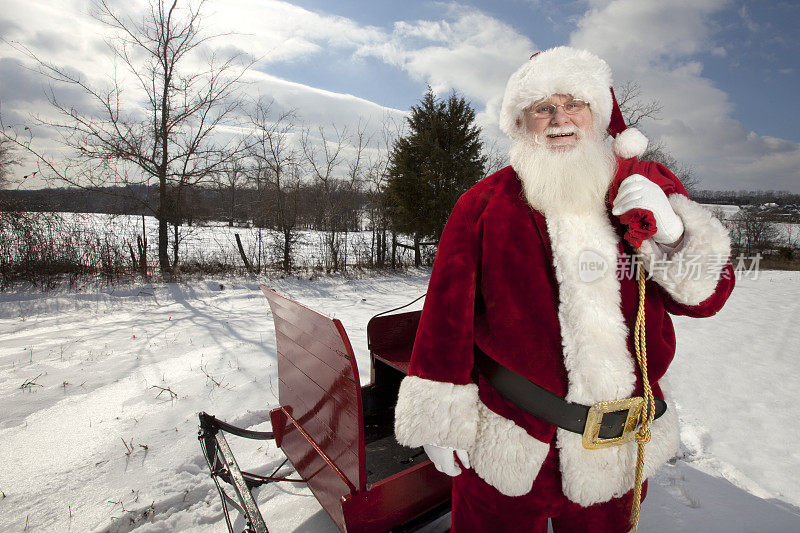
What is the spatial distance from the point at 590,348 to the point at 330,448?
141 cm

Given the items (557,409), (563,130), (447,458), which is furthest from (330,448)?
(563,130)

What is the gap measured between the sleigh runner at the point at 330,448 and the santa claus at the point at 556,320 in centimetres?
51

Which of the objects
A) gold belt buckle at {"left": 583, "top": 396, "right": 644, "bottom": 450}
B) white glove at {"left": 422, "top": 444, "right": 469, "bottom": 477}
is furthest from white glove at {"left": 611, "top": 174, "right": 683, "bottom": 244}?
white glove at {"left": 422, "top": 444, "right": 469, "bottom": 477}

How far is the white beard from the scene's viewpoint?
48.7 inches

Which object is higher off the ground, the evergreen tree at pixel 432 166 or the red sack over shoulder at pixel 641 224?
the evergreen tree at pixel 432 166

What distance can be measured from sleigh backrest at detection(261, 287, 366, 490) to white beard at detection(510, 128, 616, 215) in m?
0.89

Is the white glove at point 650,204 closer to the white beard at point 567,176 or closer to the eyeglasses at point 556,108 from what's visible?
the white beard at point 567,176

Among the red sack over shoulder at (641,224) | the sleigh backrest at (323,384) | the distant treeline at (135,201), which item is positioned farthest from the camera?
the distant treeline at (135,201)

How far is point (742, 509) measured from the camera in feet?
7.15

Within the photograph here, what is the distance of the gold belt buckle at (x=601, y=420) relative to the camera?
112cm

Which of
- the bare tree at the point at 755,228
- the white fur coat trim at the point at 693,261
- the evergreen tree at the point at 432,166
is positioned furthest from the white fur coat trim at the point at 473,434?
the bare tree at the point at 755,228

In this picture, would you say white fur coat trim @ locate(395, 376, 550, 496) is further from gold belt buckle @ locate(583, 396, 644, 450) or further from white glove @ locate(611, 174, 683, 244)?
white glove @ locate(611, 174, 683, 244)

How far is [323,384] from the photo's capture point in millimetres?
1883

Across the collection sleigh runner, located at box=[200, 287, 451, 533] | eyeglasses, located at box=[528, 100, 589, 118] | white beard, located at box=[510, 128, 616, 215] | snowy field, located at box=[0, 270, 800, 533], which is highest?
eyeglasses, located at box=[528, 100, 589, 118]
